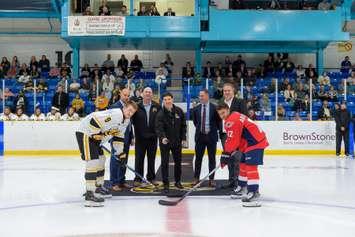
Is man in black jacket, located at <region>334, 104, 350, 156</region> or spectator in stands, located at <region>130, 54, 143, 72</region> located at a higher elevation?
spectator in stands, located at <region>130, 54, 143, 72</region>

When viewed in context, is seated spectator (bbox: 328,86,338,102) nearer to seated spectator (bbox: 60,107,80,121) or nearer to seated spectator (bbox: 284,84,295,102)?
seated spectator (bbox: 284,84,295,102)

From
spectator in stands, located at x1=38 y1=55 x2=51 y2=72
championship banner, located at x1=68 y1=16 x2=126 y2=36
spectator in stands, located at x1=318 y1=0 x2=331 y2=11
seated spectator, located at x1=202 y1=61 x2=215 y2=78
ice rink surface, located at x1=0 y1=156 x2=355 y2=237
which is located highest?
spectator in stands, located at x1=318 y1=0 x2=331 y2=11

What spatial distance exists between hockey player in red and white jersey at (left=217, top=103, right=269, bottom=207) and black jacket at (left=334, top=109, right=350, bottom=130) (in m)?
8.24

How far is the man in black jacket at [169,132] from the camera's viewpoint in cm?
754

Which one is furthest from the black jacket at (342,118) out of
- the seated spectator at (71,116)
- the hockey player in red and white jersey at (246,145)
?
the hockey player in red and white jersey at (246,145)

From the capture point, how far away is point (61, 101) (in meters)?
16.0

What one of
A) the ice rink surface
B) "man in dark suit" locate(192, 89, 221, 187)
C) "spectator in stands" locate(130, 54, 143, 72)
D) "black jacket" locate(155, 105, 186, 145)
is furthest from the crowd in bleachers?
"black jacket" locate(155, 105, 186, 145)

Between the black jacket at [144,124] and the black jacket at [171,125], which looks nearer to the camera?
the black jacket at [171,125]

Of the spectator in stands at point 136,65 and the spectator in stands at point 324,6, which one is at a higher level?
the spectator in stands at point 324,6

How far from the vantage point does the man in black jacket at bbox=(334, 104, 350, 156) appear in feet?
46.9

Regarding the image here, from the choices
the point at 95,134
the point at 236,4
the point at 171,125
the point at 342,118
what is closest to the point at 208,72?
the point at 236,4

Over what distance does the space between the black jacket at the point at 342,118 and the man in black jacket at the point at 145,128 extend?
25.9 feet

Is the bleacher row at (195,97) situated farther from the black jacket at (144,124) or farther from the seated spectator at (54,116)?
the black jacket at (144,124)

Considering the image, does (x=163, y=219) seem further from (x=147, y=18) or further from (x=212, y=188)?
(x=147, y=18)
